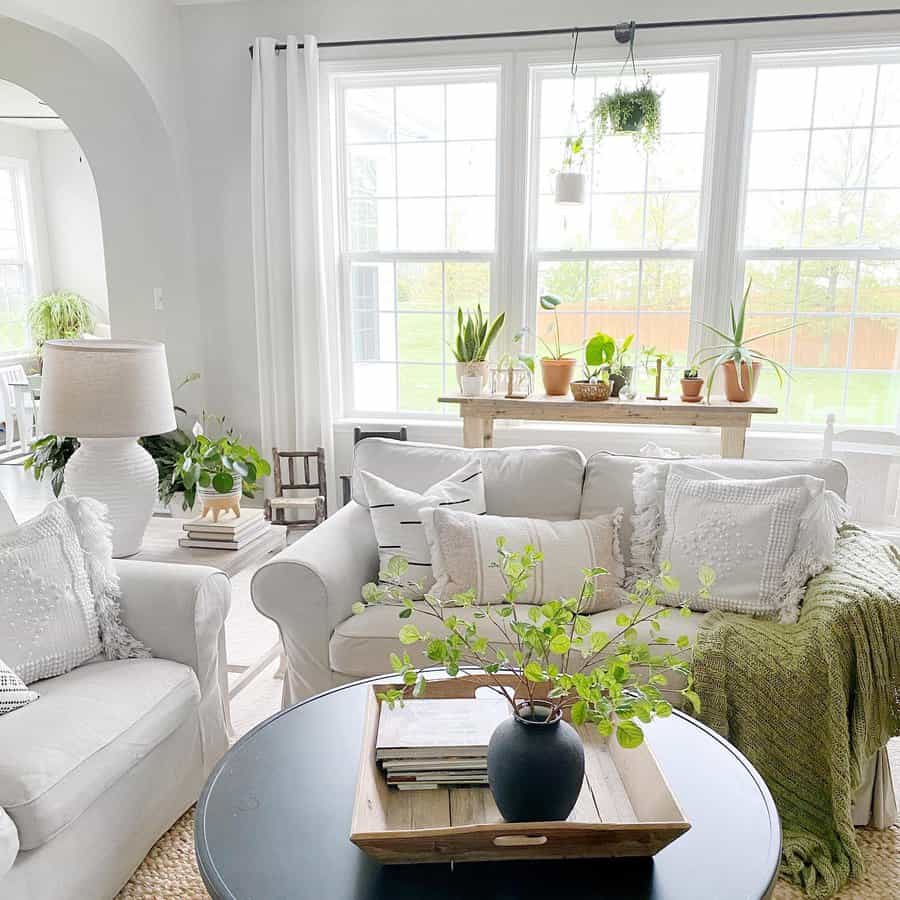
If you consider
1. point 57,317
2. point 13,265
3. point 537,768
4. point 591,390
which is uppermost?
point 13,265

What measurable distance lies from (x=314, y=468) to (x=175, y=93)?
6.64 ft

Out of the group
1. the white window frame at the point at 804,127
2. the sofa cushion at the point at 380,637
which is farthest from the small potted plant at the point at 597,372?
the sofa cushion at the point at 380,637

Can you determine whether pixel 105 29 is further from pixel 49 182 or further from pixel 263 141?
pixel 49 182

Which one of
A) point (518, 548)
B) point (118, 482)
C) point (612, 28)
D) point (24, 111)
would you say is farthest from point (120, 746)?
point (24, 111)

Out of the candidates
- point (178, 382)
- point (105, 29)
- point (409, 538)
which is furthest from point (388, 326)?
point (409, 538)

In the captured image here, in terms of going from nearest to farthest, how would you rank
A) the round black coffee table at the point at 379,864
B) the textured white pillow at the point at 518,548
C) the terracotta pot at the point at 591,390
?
1. the round black coffee table at the point at 379,864
2. the textured white pillow at the point at 518,548
3. the terracotta pot at the point at 591,390

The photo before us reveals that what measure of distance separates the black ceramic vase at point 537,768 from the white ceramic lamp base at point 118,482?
1.52m

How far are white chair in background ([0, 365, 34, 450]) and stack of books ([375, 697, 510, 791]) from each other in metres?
5.90

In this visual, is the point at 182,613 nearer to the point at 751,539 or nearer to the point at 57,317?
the point at 751,539

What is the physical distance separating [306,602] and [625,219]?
270 centimetres

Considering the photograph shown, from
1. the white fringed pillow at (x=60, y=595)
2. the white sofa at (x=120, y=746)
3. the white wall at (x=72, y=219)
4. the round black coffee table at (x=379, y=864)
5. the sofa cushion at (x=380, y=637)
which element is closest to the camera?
the round black coffee table at (x=379, y=864)

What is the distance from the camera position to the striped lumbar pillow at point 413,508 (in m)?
2.38

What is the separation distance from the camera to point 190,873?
1884 mm

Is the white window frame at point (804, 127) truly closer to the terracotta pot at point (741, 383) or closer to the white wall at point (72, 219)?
the terracotta pot at point (741, 383)
